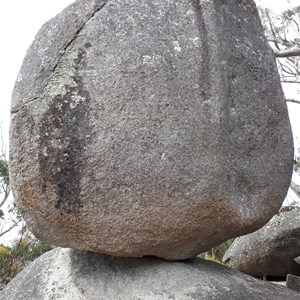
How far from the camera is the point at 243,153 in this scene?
243 cm

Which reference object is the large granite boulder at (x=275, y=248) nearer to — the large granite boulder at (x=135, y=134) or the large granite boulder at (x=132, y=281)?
the large granite boulder at (x=132, y=281)

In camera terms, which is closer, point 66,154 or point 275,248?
point 66,154

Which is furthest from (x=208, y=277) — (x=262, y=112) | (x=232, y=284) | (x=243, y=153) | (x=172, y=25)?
(x=172, y=25)

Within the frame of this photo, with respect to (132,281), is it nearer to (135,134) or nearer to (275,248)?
(135,134)

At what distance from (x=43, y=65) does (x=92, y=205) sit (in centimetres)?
67

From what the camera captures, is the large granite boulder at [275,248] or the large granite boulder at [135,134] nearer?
the large granite boulder at [135,134]

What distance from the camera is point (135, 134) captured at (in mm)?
2186

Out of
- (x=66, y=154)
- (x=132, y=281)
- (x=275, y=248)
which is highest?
(x=66, y=154)

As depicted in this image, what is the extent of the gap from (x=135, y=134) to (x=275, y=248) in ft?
8.43

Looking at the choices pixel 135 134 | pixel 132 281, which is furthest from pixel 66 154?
pixel 132 281

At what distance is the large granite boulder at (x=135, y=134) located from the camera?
86.0 inches

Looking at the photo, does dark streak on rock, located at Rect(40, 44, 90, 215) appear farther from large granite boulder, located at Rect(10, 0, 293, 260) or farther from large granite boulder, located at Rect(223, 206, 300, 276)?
large granite boulder, located at Rect(223, 206, 300, 276)

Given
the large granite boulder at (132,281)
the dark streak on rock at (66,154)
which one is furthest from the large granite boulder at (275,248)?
the dark streak on rock at (66,154)

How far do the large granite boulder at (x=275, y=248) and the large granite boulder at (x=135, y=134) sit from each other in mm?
1948
